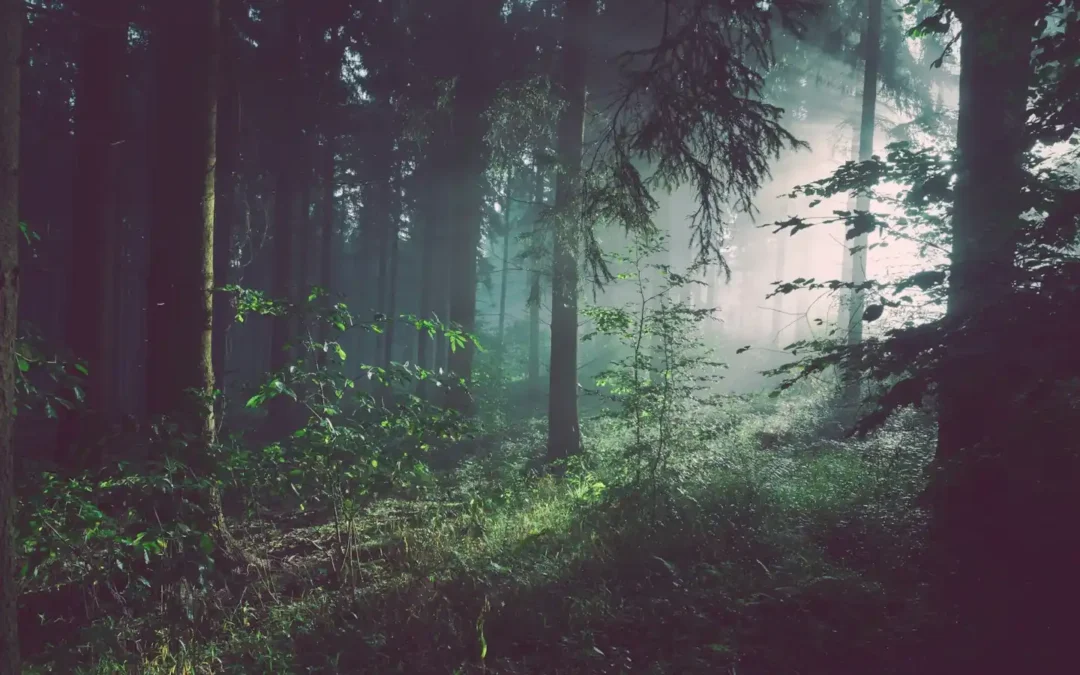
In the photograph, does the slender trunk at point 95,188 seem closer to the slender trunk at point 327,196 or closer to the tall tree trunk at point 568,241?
the tall tree trunk at point 568,241

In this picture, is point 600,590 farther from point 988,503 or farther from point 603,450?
point 603,450

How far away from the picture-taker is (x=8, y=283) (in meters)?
2.70

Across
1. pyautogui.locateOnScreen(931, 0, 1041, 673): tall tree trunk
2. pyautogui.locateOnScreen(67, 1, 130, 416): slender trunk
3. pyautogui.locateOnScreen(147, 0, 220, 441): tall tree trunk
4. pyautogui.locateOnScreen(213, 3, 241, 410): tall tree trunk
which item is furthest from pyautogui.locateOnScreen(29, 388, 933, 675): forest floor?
pyautogui.locateOnScreen(213, 3, 241, 410): tall tree trunk

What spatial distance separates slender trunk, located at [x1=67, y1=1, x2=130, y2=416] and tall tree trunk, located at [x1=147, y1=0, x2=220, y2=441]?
4185mm

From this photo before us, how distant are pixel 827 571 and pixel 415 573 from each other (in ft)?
12.5

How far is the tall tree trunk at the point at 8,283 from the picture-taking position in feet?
8.77

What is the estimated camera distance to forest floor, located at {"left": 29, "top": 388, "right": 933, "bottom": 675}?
13.1 ft

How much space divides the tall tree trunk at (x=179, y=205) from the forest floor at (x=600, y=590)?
6.01ft

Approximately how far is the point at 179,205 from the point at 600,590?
5.14 m

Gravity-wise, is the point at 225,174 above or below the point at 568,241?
above

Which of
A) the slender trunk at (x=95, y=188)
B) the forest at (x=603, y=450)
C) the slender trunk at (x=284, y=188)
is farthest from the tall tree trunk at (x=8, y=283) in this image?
the slender trunk at (x=284, y=188)

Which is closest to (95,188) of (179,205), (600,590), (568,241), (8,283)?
(179,205)

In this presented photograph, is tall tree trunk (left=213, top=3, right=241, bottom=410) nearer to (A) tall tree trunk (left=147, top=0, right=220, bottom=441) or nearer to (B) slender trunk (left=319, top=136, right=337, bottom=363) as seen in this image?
(A) tall tree trunk (left=147, top=0, right=220, bottom=441)

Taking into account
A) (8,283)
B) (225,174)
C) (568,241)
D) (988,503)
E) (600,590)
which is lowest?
(600,590)
